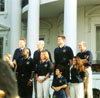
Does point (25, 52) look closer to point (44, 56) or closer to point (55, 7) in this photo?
point (44, 56)

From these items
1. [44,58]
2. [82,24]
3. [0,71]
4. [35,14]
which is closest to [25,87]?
[44,58]

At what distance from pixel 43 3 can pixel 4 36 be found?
5.66 meters

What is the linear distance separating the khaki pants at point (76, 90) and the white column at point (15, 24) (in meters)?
10.9

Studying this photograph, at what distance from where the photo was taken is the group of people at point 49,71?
7.82m

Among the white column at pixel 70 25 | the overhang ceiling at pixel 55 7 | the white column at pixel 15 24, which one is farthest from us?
the white column at pixel 15 24

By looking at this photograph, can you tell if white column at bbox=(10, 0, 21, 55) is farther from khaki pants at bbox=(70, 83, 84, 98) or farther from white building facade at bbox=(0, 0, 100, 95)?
khaki pants at bbox=(70, 83, 84, 98)

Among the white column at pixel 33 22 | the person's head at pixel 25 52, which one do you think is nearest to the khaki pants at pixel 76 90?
the person's head at pixel 25 52

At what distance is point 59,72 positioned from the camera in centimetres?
780

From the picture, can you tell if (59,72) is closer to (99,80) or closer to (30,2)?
(99,80)

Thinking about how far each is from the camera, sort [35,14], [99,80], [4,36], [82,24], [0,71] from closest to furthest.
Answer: [0,71]
[99,80]
[35,14]
[82,24]
[4,36]

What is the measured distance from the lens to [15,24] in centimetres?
1869

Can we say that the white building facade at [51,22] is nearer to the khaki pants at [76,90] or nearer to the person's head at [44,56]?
the khaki pants at [76,90]

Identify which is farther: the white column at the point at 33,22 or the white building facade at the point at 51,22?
the white column at the point at 33,22

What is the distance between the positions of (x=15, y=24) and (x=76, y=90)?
445 inches
